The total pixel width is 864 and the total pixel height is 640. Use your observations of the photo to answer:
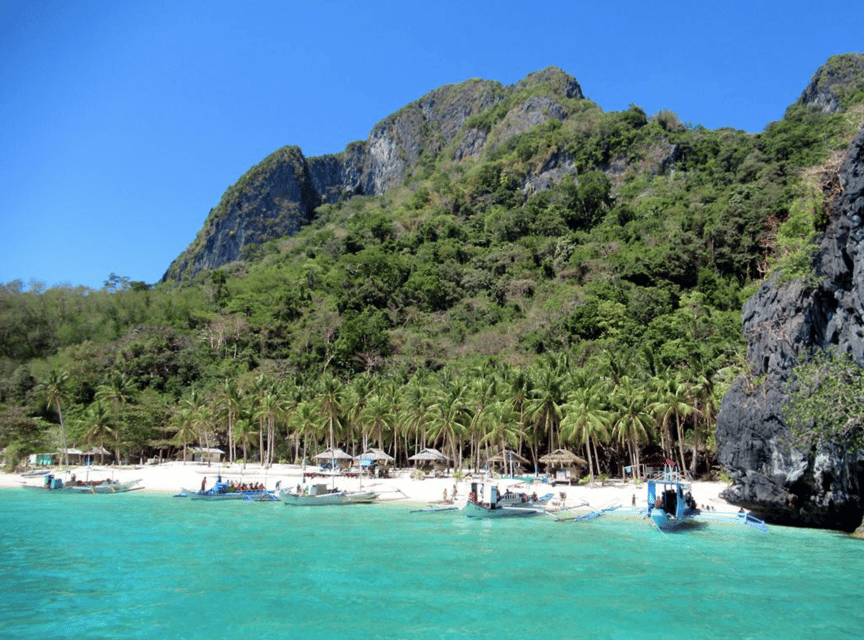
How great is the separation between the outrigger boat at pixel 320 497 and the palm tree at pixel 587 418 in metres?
13.2

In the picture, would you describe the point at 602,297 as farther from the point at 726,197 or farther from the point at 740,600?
the point at 740,600

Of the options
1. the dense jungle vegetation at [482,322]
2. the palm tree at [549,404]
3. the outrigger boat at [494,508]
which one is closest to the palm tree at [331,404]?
the dense jungle vegetation at [482,322]

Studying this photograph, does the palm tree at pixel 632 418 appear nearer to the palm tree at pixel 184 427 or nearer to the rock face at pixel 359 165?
the palm tree at pixel 184 427

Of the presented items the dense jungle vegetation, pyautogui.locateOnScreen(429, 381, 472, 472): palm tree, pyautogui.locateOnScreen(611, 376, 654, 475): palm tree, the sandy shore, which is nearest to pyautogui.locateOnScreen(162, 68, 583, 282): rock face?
the dense jungle vegetation

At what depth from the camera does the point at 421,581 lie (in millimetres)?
18281

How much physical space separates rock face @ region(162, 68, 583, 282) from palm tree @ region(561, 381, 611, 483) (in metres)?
103

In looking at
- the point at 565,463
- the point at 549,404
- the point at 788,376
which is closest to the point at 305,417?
the point at 549,404

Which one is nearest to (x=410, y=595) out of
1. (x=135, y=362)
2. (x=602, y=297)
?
(x=602, y=297)

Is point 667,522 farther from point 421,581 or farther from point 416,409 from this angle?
point 416,409

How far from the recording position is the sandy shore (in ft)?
113

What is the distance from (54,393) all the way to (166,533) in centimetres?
3532

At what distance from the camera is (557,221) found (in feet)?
296

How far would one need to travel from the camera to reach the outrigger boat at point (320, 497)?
117 feet

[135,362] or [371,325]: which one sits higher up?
[371,325]
